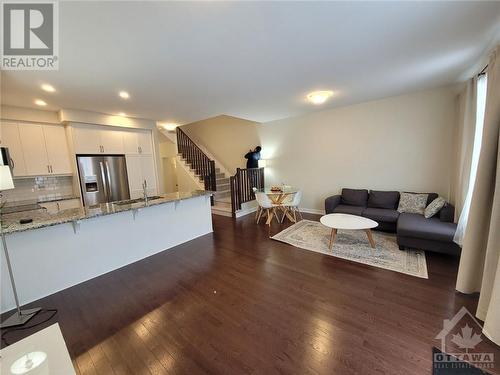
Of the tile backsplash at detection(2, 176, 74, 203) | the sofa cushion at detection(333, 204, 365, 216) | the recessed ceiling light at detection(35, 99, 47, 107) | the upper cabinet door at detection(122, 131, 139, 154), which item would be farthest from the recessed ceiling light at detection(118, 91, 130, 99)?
the sofa cushion at detection(333, 204, 365, 216)

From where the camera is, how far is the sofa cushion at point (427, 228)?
271 centimetres

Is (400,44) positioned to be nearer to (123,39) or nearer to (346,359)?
(123,39)

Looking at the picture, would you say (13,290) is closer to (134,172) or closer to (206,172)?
(134,172)

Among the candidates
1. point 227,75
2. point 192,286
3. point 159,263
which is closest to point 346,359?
point 192,286

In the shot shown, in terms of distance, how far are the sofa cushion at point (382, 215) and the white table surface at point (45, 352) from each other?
4.23m

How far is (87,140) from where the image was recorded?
4.11 m

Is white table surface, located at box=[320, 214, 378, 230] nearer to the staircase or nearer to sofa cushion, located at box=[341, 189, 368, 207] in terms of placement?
sofa cushion, located at box=[341, 189, 368, 207]

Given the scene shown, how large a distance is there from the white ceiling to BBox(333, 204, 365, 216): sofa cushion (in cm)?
222

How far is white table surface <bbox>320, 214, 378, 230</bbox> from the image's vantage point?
3.06 metres

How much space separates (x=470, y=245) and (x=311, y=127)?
3817mm

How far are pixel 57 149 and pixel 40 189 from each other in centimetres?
86

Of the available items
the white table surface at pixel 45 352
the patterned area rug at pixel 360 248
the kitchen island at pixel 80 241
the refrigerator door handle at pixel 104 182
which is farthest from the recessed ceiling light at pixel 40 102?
the patterned area rug at pixel 360 248

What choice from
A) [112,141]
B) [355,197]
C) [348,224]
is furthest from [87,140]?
[355,197]

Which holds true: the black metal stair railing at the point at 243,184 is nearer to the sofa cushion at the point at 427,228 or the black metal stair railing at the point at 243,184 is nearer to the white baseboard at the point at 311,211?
the white baseboard at the point at 311,211
